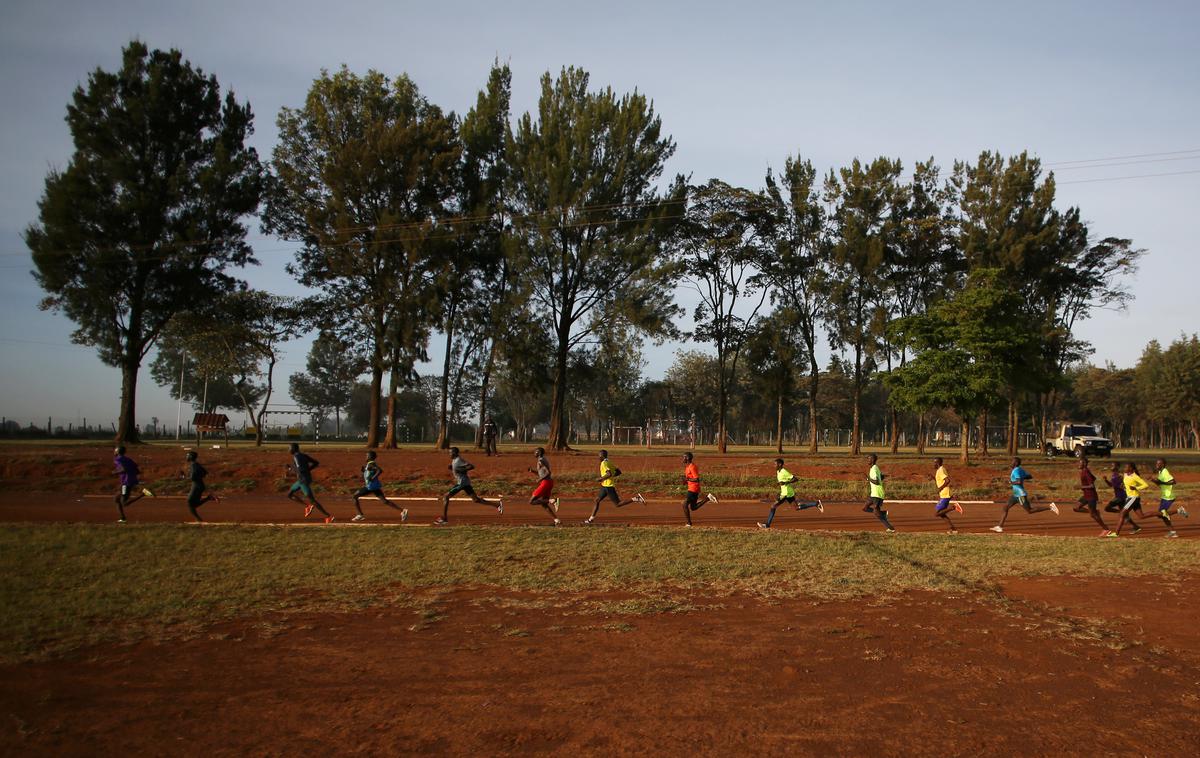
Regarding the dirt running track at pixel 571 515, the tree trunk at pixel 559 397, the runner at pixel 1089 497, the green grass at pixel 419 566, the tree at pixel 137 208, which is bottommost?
the dirt running track at pixel 571 515

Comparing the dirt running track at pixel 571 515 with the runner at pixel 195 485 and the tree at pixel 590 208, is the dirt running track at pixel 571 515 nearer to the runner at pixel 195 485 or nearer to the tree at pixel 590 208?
the runner at pixel 195 485

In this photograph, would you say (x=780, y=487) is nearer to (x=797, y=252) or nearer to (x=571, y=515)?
(x=571, y=515)

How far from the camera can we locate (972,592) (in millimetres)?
11062

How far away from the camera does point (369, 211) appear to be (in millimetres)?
40844

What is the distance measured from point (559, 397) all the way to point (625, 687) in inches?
1459

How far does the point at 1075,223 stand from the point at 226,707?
56.6 metres

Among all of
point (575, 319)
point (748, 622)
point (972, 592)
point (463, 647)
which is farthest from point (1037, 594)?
point (575, 319)

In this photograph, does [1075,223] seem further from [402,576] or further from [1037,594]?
[402,576]

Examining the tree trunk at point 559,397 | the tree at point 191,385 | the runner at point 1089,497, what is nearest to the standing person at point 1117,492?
the runner at point 1089,497

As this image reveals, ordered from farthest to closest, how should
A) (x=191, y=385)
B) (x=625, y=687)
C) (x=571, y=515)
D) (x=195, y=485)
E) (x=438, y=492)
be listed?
(x=191, y=385) → (x=438, y=492) → (x=571, y=515) → (x=195, y=485) → (x=625, y=687)

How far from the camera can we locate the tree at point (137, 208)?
3828 centimetres

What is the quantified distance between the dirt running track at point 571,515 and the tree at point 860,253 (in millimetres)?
26069

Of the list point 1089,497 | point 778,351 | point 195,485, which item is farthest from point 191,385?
point 1089,497

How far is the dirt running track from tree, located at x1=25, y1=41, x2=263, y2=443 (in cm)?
1691
